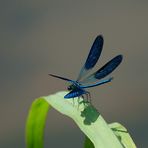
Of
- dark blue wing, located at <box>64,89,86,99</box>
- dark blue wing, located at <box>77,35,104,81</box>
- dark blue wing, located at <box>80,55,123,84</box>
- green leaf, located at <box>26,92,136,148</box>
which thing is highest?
dark blue wing, located at <box>77,35,104,81</box>

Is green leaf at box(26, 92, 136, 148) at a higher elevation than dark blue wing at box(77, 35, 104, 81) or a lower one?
lower

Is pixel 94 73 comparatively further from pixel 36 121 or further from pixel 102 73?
pixel 36 121

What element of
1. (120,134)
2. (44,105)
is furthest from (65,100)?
(120,134)

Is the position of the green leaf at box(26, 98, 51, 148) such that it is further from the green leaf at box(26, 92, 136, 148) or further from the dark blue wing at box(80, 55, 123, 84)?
the dark blue wing at box(80, 55, 123, 84)

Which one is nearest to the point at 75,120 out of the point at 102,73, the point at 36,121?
the point at 36,121

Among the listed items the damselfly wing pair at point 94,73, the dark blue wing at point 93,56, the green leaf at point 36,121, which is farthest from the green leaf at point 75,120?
the dark blue wing at point 93,56

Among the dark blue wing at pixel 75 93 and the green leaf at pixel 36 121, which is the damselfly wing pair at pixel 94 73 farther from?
the green leaf at pixel 36 121

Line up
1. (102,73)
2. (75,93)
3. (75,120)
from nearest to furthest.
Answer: (75,120) → (75,93) → (102,73)

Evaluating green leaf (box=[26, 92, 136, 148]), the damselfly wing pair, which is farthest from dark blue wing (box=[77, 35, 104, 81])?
green leaf (box=[26, 92, 136, 148])
